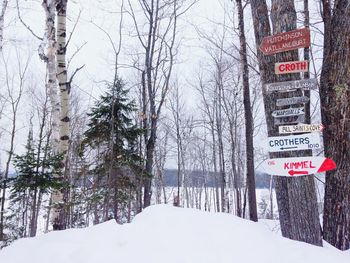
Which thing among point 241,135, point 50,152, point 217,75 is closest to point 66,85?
point 50,152

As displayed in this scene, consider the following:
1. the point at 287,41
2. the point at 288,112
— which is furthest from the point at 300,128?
the point at 287,41

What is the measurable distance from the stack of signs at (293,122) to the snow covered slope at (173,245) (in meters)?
0.93

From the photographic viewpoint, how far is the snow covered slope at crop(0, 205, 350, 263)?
2.52m

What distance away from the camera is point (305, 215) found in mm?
3730

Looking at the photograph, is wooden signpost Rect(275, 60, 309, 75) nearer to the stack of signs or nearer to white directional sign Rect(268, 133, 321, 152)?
the stack of signs

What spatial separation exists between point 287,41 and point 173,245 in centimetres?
268

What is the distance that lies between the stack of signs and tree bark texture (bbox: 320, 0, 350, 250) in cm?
91

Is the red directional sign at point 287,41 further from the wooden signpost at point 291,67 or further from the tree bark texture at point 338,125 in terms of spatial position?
the tree bark texture at point 338,125

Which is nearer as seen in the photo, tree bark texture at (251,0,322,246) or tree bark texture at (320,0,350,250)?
tree bark texture at (251,0,322,246)

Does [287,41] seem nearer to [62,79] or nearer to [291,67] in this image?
[291,67]

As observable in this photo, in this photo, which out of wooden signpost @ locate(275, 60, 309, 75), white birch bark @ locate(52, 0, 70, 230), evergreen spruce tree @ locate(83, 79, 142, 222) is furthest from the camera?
evergreen spruce tree @ locate(83, 79, 142, 222)

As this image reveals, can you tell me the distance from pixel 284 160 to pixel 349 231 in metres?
1.49

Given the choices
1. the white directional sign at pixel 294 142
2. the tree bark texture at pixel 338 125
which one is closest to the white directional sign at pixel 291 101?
the white directional sign at pixel 294 142

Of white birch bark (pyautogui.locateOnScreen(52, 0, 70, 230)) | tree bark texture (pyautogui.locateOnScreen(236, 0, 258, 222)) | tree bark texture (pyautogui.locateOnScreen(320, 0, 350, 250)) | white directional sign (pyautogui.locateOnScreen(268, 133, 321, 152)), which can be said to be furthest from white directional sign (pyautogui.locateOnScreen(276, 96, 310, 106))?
tree bark texture (pyautogui.locateOnScreen(236, 0, 258, 222))
